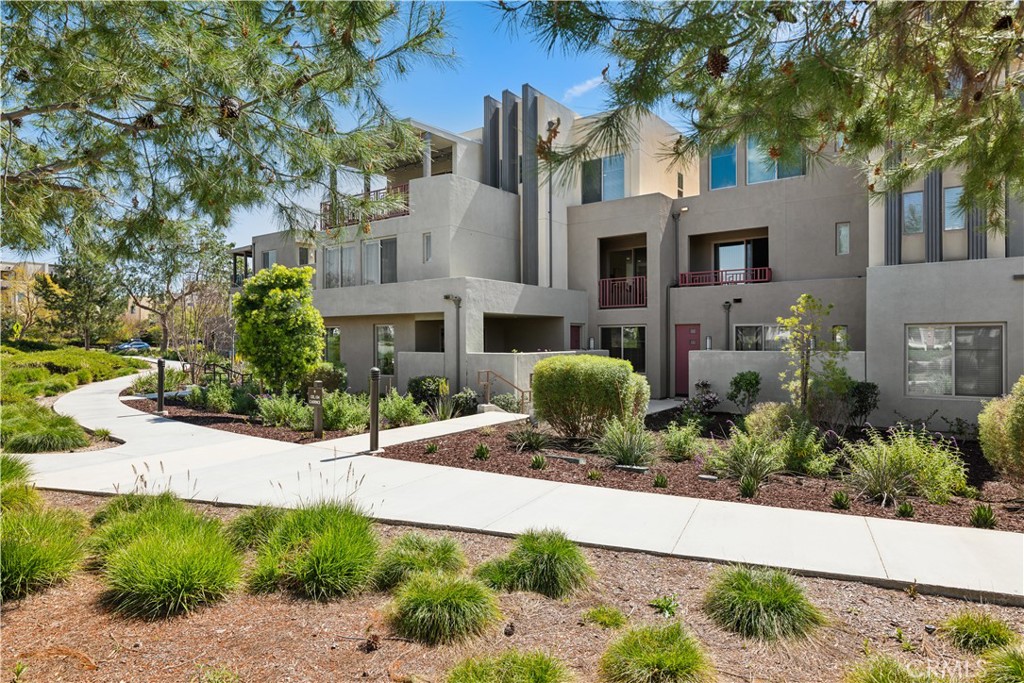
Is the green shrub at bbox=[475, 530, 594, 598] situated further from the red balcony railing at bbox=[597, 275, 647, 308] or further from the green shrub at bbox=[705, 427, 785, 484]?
the red balcony railing at bbox=[597, 275, 647, 308]

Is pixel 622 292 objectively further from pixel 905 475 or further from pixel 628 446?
pixel 905 475

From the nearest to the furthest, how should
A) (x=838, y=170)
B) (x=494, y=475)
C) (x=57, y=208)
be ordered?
(x=57, y=208), (x=494, y=475), (x=838, y=170)

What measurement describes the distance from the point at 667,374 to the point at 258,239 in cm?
1734

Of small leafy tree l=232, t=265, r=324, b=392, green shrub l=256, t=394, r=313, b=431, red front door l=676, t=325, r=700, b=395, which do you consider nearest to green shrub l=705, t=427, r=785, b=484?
green shrub l=256, t=394, r=313, b=431

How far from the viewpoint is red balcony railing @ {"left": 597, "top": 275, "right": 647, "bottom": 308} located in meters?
19.3

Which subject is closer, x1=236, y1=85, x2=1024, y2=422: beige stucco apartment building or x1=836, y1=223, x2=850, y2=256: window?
x1=236, y1=85, x2=1024, y2=422: beige stucco apartment building

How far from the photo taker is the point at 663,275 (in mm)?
18406

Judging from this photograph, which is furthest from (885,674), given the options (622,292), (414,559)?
(622,292)

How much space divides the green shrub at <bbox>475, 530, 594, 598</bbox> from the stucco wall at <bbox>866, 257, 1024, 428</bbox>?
36.3ft

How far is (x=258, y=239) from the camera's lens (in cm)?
2417

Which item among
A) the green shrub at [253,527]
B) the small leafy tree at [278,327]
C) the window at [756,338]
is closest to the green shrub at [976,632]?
the green shrub at [253,527]

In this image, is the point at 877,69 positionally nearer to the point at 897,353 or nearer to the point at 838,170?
the point at 897,353

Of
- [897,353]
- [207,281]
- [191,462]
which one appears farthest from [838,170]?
[207,281]

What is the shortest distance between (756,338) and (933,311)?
17.2ft
